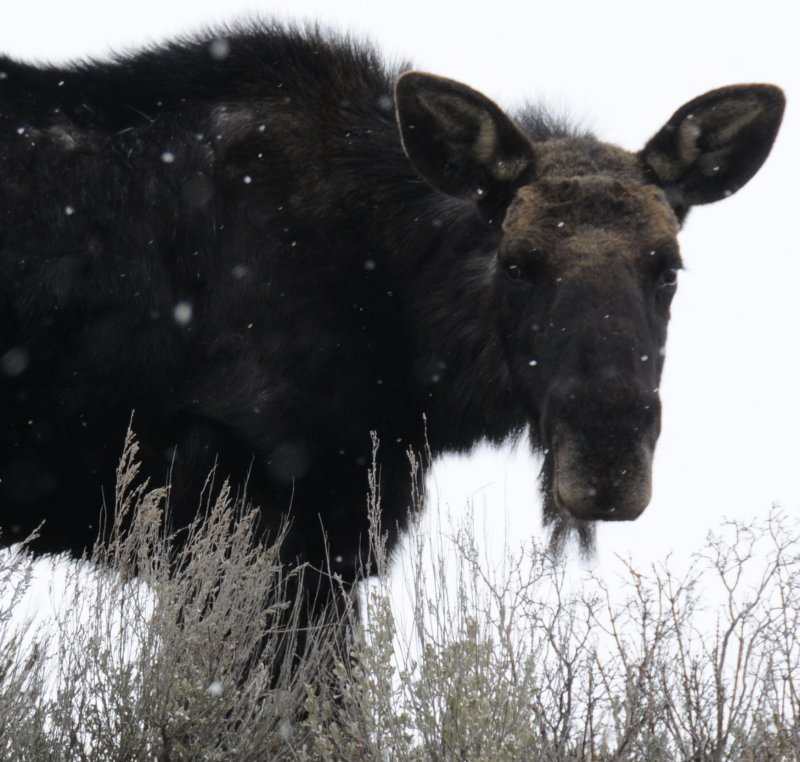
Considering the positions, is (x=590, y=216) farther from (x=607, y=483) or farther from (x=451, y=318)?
(x=607, y=483)

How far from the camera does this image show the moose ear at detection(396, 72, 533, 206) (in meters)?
5.18

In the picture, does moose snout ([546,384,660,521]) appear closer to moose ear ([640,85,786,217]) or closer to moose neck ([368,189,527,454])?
moose neck ([368,189,527,454])

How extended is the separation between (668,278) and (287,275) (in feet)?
5.25

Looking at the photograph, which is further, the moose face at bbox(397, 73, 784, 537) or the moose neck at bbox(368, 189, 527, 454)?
the moose neck at bbox(368, 189, 527, 454)

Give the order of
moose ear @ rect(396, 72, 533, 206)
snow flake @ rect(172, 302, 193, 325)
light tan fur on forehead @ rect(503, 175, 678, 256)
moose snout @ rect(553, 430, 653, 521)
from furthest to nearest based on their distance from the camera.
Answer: snow flake @ rect(172, 302, 193, 325)
moose ear @ rect(396, 72, 533, 206)
light tan fur on forehead @ rect(503, 175, 678, 256)
moose snout @ rect(553, 430, 653, 521)

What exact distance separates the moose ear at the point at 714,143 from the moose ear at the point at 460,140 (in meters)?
0.62

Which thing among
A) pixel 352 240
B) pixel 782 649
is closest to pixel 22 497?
pixel 352 240

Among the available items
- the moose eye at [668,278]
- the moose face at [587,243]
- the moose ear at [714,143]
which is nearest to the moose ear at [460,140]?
the moose face at [587,243]

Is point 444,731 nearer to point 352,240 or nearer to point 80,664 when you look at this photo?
point 80,664

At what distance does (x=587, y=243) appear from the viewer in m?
4.86

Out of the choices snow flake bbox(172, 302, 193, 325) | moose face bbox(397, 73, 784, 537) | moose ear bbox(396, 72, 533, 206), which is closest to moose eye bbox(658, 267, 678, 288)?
moose face bbox(397, 73, 784, 537)

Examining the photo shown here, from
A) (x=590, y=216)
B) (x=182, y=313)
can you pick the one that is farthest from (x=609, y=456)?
(x=182, y=313)

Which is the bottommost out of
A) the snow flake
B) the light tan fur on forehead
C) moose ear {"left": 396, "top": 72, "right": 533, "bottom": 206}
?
the snow flake

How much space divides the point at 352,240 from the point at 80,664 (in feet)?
7.10
